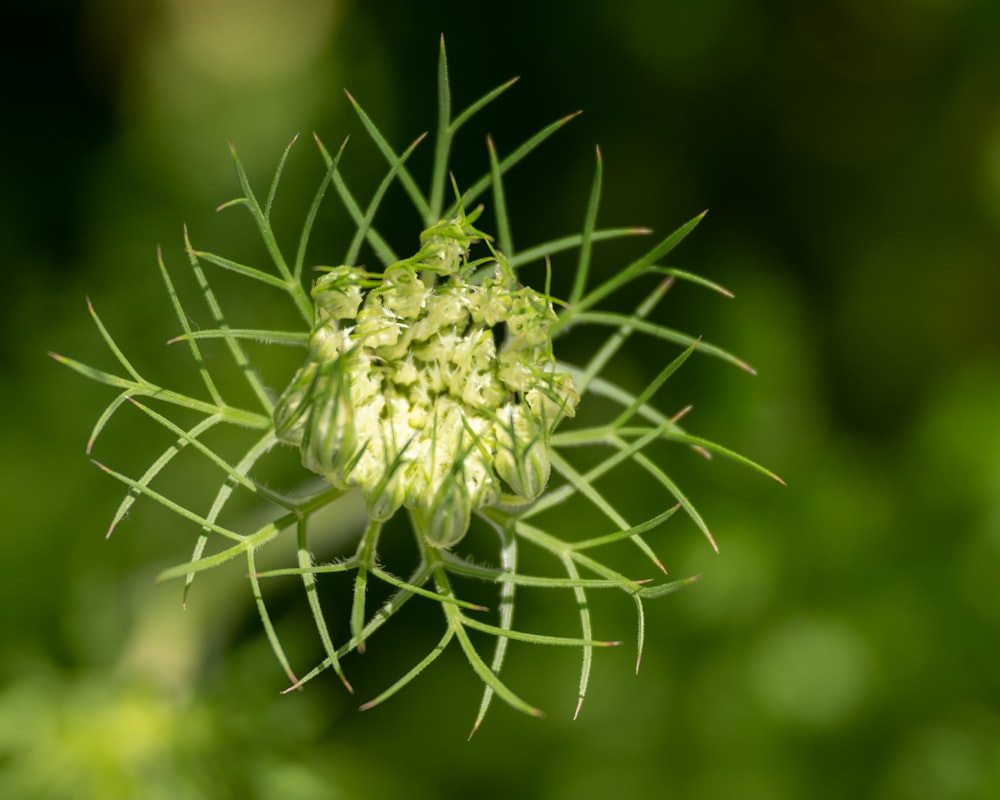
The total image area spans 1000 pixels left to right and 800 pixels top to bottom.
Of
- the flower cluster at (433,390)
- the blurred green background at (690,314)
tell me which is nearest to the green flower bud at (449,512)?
the flower cluster at (433,390)

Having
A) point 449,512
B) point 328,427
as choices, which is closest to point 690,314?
point 449,512

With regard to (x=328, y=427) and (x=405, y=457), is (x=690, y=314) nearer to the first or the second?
(x=405, y=457)

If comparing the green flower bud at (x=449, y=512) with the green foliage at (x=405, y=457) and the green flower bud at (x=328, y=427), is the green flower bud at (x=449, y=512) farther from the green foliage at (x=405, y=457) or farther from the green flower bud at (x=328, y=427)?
the green flower bud at (x=328, y=427)

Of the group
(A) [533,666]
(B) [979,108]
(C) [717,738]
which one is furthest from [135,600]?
(B) [979,108]

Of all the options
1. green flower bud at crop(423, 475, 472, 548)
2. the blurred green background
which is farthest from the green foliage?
the blurred green background

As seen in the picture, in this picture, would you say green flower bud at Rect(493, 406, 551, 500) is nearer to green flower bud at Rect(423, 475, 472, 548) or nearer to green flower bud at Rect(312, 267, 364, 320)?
green flower bud at Rect(423, 475, 472, 548)

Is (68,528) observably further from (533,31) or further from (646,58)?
(646,58)
